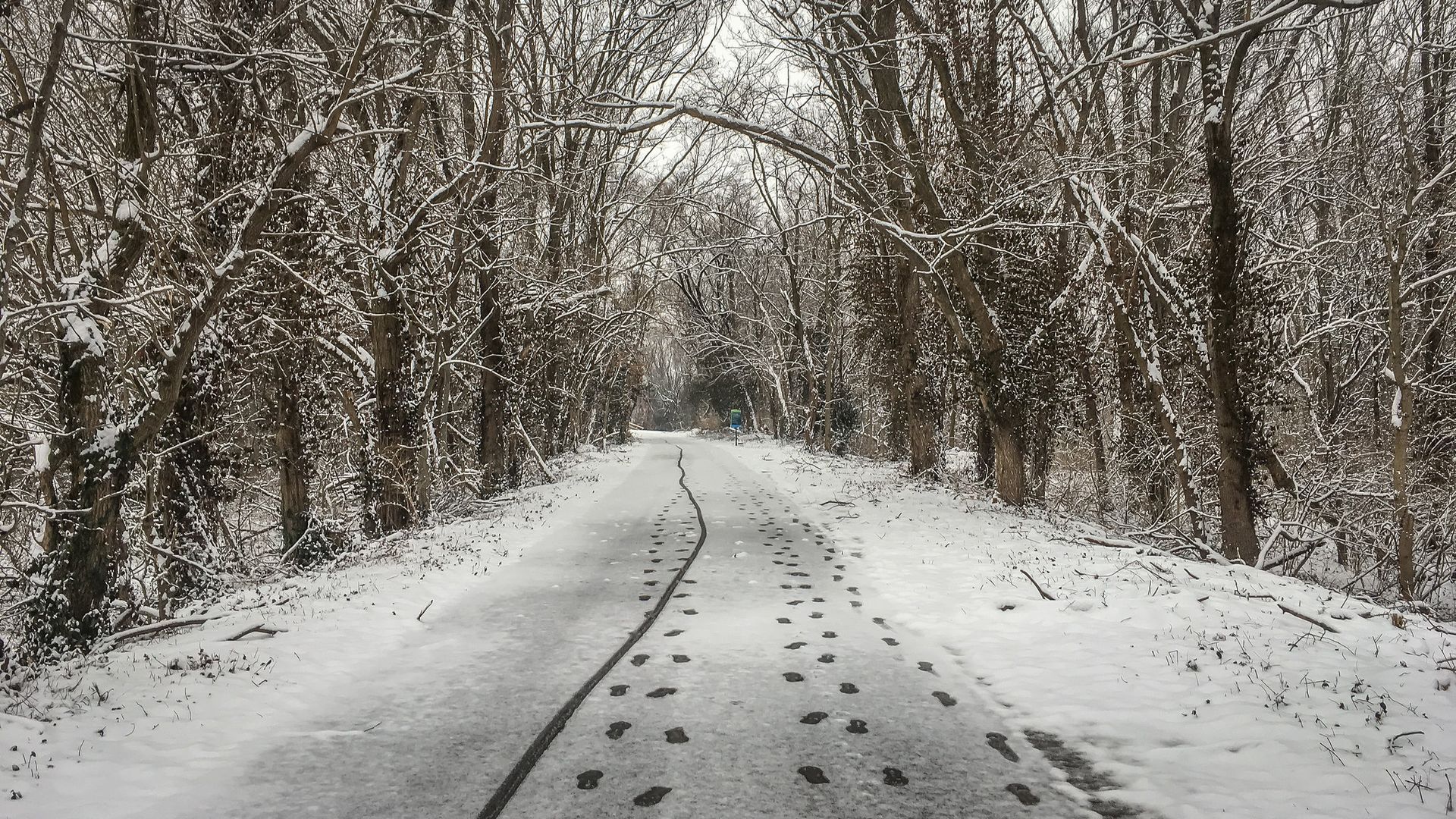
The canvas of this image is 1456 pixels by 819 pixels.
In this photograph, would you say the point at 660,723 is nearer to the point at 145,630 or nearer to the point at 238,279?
the point at 145,630

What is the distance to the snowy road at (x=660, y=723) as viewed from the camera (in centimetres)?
334

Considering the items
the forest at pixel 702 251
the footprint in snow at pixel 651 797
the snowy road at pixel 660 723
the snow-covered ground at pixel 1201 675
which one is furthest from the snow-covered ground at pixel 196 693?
the snow-covered ground at pixel 1201 675

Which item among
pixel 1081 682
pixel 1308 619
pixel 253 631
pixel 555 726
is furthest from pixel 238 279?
pixel 1308 619

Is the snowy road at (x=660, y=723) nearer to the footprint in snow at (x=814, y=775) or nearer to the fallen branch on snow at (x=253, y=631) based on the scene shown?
the footprint in snow at (x=814, y=775)

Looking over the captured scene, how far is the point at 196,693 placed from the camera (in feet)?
14.4

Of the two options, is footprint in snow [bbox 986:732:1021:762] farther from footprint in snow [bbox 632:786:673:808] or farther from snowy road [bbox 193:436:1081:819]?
footprint in snow [bbox 632:786:673:808]

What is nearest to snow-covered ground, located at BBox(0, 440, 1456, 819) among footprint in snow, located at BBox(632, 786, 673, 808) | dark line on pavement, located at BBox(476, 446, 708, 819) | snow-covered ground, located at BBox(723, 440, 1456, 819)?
snow-covered ground, located at BBox(723, 440, 1456, 819)

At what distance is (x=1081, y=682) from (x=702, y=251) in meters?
9.89

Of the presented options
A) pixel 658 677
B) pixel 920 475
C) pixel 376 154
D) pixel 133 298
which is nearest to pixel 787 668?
pixel 658 677

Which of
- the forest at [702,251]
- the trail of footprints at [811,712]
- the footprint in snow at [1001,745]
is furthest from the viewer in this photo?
the forest at [702,251]

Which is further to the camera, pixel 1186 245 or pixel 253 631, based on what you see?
pixel 1186 245

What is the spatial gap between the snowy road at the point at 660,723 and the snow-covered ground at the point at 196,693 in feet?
0.78

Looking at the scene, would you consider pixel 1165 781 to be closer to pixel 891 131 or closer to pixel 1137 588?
pixel 1137 588

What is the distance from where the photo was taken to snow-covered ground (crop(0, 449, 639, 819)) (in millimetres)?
3367
